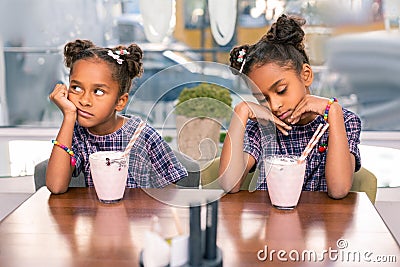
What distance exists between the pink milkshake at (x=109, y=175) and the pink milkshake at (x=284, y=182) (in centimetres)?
36

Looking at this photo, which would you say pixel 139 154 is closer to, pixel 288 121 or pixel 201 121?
pixel 201 121

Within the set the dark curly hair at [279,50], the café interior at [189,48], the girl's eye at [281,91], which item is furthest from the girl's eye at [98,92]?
the café interior at [189,48]

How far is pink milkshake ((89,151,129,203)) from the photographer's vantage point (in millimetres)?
1300

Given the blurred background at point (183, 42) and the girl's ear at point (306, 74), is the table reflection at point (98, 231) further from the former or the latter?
the blurred background at point (183, 42)

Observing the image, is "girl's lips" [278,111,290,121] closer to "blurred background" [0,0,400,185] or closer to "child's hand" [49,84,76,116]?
"child's hand" [49,84,76,116]

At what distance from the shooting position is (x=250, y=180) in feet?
4.58

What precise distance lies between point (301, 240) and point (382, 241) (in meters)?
0.16

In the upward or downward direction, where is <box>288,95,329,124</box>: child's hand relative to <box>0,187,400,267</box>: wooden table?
upward

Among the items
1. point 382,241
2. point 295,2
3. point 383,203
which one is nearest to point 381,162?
point 383,203

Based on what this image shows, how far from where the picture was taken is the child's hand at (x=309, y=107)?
1472 millimetres

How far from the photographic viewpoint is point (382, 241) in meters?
1.06

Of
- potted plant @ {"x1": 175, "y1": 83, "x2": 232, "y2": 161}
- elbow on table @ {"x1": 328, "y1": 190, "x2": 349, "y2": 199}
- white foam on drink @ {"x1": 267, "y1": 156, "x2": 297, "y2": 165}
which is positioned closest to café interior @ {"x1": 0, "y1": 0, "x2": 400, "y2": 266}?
elbow on table @ {"x1": 328, "y1": 190, "x2": 349, "y2": 199}

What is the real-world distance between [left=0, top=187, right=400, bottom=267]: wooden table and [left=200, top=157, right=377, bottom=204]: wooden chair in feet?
0.17

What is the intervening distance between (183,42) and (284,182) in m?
1.73
